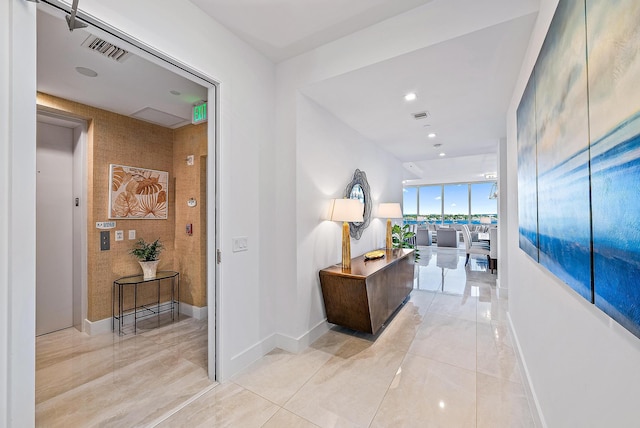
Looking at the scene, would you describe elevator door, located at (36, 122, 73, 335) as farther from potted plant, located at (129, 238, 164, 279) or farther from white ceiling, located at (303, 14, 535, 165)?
white ceiling, located at (303, 14, 535, 165)

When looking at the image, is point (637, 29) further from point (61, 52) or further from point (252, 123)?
point (61, 52)

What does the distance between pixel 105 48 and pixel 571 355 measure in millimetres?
3371

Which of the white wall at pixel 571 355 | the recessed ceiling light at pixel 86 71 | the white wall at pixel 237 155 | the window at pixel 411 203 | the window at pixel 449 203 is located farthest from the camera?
the window at pixel 411 203

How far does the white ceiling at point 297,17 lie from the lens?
1.90 metres

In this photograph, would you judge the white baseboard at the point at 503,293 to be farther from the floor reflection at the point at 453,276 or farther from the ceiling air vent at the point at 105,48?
the ceiling air vent at the point at 105,48

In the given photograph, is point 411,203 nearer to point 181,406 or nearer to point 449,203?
point 449,203

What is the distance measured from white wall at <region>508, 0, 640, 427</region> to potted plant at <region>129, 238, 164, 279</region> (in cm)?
374

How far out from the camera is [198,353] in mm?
2555

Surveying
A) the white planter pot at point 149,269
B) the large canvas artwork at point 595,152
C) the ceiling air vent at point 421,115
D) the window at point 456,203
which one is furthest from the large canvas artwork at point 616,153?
the window at point 456,203

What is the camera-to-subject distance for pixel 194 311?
3.53 meters

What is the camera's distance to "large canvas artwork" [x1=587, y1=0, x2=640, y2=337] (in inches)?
23.8

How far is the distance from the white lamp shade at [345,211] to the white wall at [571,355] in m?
1.51

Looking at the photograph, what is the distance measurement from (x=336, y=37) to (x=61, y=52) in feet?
7.12

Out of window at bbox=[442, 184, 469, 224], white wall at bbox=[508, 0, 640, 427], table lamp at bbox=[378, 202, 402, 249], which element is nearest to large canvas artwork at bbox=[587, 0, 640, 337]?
white wall at bbox=[508, 0, 640, 427]
